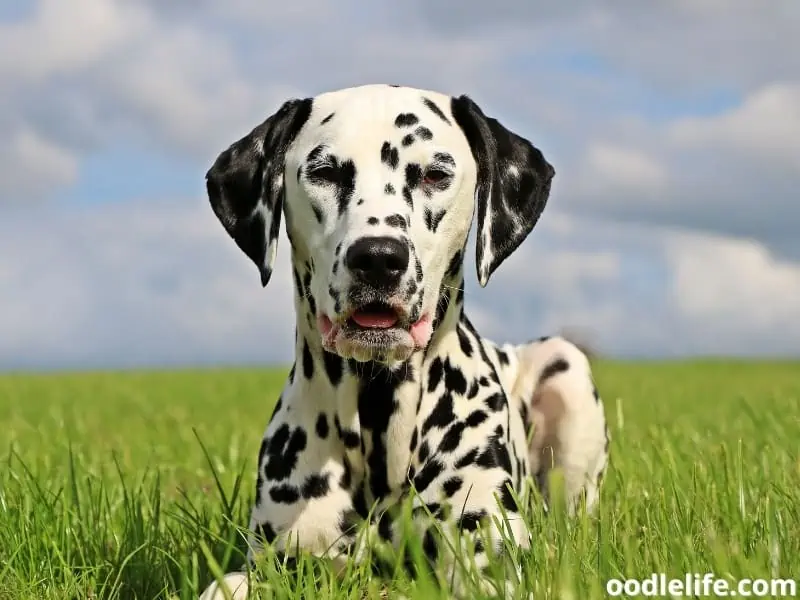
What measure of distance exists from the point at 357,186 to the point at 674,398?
55.4ft

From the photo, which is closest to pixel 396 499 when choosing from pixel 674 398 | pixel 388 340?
pixel 388 340

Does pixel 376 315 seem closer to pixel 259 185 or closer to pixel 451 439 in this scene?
pixel 451 439

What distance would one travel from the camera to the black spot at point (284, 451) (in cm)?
485

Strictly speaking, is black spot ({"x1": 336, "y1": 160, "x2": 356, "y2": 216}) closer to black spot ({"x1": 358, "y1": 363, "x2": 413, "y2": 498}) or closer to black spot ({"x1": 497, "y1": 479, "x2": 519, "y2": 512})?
black spot ({"x1": 358, "y1": 363, "x2": 413, "y2": 498})

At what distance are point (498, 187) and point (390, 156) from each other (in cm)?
77

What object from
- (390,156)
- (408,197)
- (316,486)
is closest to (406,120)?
(390,156)

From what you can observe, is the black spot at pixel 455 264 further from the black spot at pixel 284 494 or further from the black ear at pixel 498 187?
the black spot at pixel 284 494

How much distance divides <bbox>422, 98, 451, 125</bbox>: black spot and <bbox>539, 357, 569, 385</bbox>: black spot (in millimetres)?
2510

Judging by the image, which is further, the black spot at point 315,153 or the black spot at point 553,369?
the black spot at point 553,369

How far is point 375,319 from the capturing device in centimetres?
427

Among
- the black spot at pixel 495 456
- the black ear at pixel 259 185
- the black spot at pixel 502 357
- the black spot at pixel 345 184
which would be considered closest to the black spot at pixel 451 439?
the black spot at pixel 495 456

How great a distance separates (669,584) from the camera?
3.69 metres

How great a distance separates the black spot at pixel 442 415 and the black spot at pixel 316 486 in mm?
524

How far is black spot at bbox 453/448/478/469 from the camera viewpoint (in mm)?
4820
